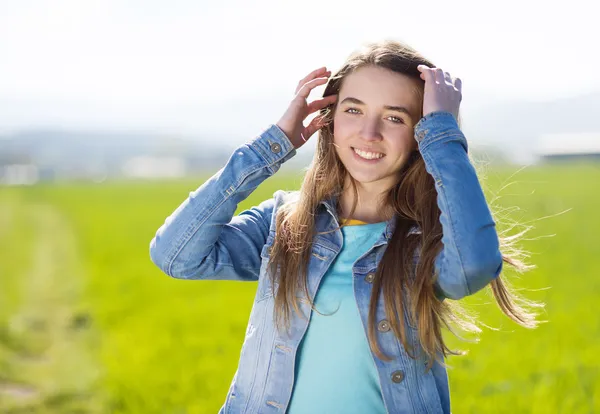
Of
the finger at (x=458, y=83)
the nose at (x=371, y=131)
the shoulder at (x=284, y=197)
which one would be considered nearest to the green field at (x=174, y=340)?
the finger at (x=458, y=83)

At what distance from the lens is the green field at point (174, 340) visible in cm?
553

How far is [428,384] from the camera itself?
2363 mm

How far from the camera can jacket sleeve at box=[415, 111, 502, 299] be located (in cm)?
222

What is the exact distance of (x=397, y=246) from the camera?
2.44 meters

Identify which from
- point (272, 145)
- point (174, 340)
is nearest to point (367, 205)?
point (272, 145)

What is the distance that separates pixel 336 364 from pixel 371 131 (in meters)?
0.70

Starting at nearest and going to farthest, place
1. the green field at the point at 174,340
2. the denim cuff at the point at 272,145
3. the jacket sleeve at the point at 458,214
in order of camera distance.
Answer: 1. the jacket sleeve at the point at 458,214
2. the denim cuff at the point at 272,145
3. the green field at the point at 174,340

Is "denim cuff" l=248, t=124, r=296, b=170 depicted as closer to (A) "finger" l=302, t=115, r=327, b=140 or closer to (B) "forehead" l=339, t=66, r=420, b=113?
(A) "finger" l=302, t=115, r=327, b=140

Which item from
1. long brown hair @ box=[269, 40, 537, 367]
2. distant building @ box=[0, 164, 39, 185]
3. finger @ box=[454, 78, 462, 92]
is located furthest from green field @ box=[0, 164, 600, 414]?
distant building @ box=[0, 164, 39, 185]

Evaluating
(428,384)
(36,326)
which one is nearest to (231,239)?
(428,384)

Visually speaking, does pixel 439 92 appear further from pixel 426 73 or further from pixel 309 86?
pixel 309 86

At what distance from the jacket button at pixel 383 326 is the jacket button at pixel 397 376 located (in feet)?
0.40

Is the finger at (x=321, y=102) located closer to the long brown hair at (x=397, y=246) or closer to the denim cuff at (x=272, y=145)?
the long brown hair at (x=397, y=246)

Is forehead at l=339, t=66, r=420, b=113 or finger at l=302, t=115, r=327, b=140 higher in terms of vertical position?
forehead at l=339, t=66, r=420, b=113
